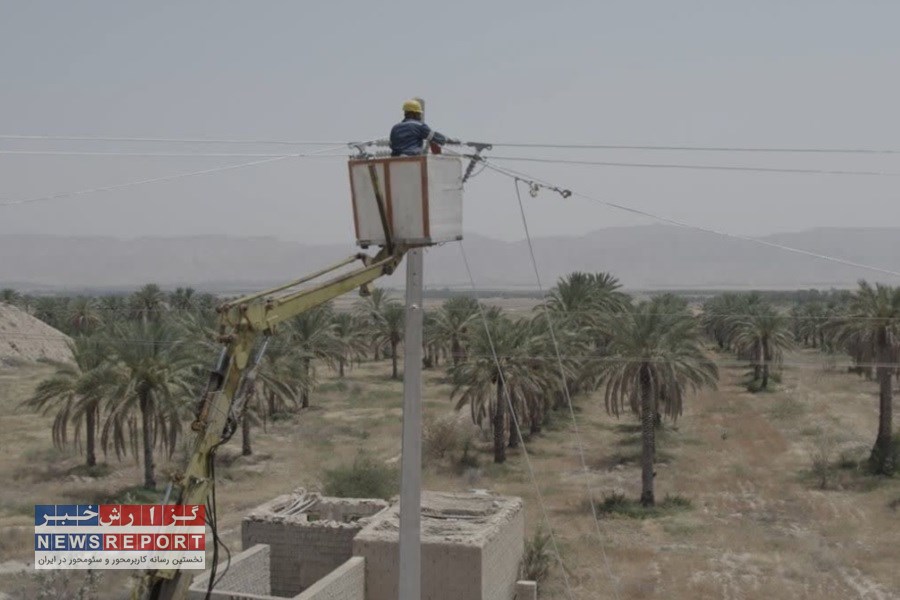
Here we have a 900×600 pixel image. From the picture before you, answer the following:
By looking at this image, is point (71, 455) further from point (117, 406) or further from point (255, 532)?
point (255, 532)

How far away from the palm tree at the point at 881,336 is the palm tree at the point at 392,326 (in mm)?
29447

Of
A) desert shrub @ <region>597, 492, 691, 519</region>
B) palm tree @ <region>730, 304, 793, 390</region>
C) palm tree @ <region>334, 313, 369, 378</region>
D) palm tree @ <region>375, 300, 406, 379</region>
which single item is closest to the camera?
desert shrub @ <region>597, 492, 691, 519</region>

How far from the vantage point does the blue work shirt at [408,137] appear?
829 cm

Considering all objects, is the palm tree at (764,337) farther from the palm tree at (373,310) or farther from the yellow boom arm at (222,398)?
the yellow boom arm at (222,398)

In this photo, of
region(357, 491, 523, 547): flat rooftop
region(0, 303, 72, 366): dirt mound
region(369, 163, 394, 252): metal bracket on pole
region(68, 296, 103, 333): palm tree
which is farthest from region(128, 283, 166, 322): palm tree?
region(369, 163, 394, 252): metal bracket on pole

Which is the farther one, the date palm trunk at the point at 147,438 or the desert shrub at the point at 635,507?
the desert shrub at the point at 635,507

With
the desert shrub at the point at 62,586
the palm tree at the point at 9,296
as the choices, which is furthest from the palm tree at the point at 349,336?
the desert shrub at the point at 62,586

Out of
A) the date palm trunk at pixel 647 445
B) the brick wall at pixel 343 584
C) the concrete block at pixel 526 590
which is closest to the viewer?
the brick wall at pixel 343 584

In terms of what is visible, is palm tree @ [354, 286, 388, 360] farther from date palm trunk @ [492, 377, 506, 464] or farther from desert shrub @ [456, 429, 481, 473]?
date palm trunk @ [492, 377, 506, 464]

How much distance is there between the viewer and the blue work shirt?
27.2ft

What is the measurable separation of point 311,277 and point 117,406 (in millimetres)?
21362

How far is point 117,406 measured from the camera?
26672 millimetres

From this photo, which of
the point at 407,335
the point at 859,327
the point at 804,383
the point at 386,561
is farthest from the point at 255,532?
the point at 804,383

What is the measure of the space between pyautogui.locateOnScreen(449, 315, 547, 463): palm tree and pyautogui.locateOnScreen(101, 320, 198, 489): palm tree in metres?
10.4
